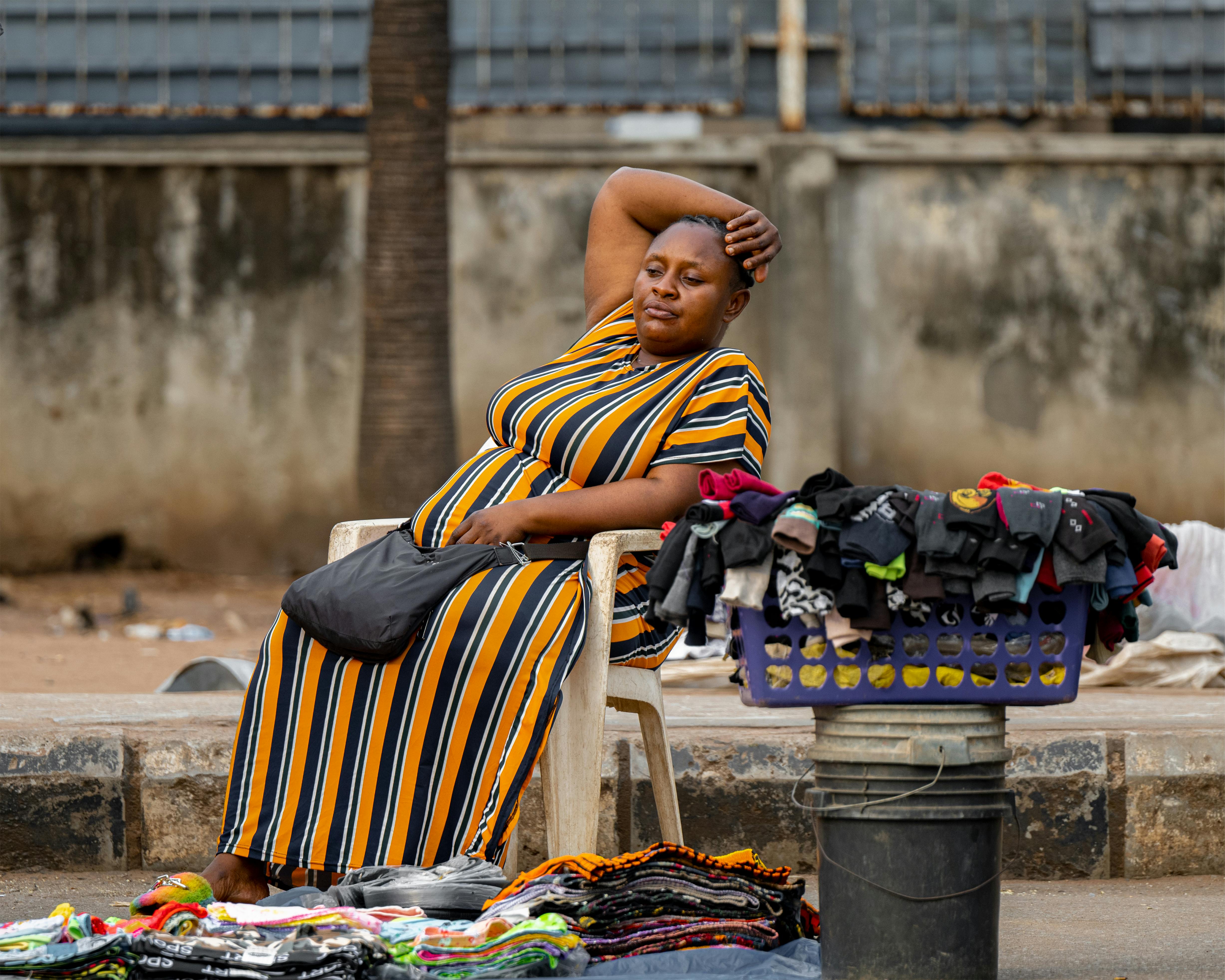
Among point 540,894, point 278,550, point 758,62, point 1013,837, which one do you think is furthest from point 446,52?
point 540,894

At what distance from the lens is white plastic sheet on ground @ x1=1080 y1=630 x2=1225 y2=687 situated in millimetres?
5195

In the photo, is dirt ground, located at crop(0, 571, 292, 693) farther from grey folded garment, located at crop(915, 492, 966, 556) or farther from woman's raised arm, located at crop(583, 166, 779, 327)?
grey folded garment, located at crop(915, 492, 966, 556)

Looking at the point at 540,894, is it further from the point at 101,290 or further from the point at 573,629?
the point at 101,290

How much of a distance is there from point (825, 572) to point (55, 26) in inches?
Answer: 336

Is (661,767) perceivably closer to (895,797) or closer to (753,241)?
(895,797)

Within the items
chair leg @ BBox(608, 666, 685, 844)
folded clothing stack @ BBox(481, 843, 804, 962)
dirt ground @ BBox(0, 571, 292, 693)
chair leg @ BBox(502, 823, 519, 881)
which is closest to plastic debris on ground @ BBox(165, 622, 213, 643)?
dirt ground @ BBox(0, 571, 292, 693)

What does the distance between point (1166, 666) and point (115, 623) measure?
16.2 feet

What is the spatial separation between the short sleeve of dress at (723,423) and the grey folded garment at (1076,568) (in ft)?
2.81

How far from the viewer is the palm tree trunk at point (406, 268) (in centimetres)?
747

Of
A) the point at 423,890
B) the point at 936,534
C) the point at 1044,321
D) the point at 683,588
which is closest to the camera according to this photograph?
the point at 936,534

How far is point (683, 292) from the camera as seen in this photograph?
10.8 ft

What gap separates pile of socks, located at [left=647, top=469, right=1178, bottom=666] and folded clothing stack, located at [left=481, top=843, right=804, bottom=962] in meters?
0.58

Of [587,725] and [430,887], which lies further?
[587,725]

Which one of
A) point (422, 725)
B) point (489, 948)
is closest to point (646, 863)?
point (489, 948)
